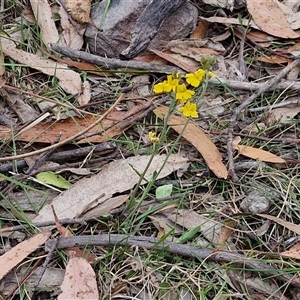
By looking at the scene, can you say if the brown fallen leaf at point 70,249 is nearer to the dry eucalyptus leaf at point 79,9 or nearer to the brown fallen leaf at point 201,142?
the brown fallen leaf at point 201,142

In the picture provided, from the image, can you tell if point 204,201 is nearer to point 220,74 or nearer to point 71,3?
point 220,74

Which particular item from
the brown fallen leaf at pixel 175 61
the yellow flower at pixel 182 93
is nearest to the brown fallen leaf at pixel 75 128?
the brown fallen leaf at pixel 175 61

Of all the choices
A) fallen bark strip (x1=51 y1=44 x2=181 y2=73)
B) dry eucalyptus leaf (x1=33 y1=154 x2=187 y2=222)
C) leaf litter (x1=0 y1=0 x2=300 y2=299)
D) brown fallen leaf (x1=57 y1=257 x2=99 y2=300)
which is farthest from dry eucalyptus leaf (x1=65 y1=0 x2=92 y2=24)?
brown fallen leaf (x1=57 y1=257 x2=99 y2=300)

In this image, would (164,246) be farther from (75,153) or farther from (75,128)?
(75,128)

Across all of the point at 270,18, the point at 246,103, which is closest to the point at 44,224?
the point at 246,103

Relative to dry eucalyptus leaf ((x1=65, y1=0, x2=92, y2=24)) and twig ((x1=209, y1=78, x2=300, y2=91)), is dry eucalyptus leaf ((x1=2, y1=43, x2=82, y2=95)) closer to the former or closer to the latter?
dry eucalyptus leaf ((x1=65, y1=0, x2=92, y2=24))

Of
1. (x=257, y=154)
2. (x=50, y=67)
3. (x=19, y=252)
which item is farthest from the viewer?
(x=50, y=67)
